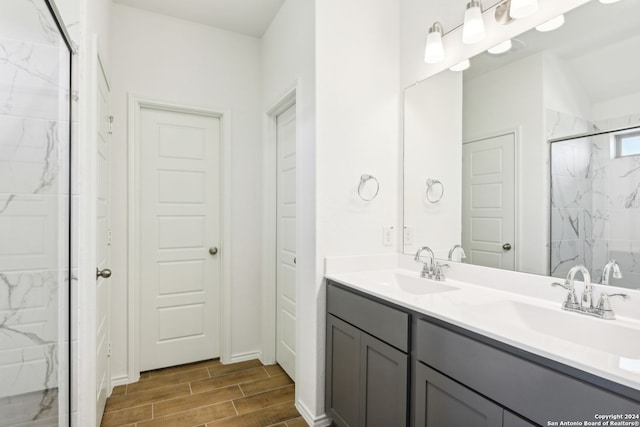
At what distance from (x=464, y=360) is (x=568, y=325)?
1.39 ft

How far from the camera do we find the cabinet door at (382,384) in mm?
1378

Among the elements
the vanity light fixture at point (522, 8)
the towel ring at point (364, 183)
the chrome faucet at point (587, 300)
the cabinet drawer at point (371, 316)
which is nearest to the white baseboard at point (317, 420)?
the cabinet drawer at point (371, 316)

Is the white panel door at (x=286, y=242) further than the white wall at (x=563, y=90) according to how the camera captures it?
Yes

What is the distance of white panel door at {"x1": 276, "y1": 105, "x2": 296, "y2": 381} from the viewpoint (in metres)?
2.52

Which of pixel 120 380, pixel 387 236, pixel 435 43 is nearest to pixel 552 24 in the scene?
pixel 435 43

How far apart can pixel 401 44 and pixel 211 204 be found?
1910mm

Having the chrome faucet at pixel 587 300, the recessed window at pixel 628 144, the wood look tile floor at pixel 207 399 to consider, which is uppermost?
the recessed window at pixel 628 144

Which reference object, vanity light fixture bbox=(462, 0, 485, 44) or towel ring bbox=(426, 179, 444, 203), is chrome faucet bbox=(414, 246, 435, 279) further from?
vanity light fixture bbox=(462, 0, 485, 44)

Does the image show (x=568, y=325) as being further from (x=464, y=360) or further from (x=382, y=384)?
(x=382, y=384)

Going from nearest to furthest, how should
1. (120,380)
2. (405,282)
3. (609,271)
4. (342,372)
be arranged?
(609,271)
(342,372)
(405,282)
(120,380)

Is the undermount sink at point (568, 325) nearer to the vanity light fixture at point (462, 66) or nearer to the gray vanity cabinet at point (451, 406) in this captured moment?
the gray vanity cabinet at point (451, 406)

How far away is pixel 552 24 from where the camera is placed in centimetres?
140

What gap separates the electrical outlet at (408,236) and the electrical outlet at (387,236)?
0.09m

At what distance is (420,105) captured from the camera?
81.0 inches
